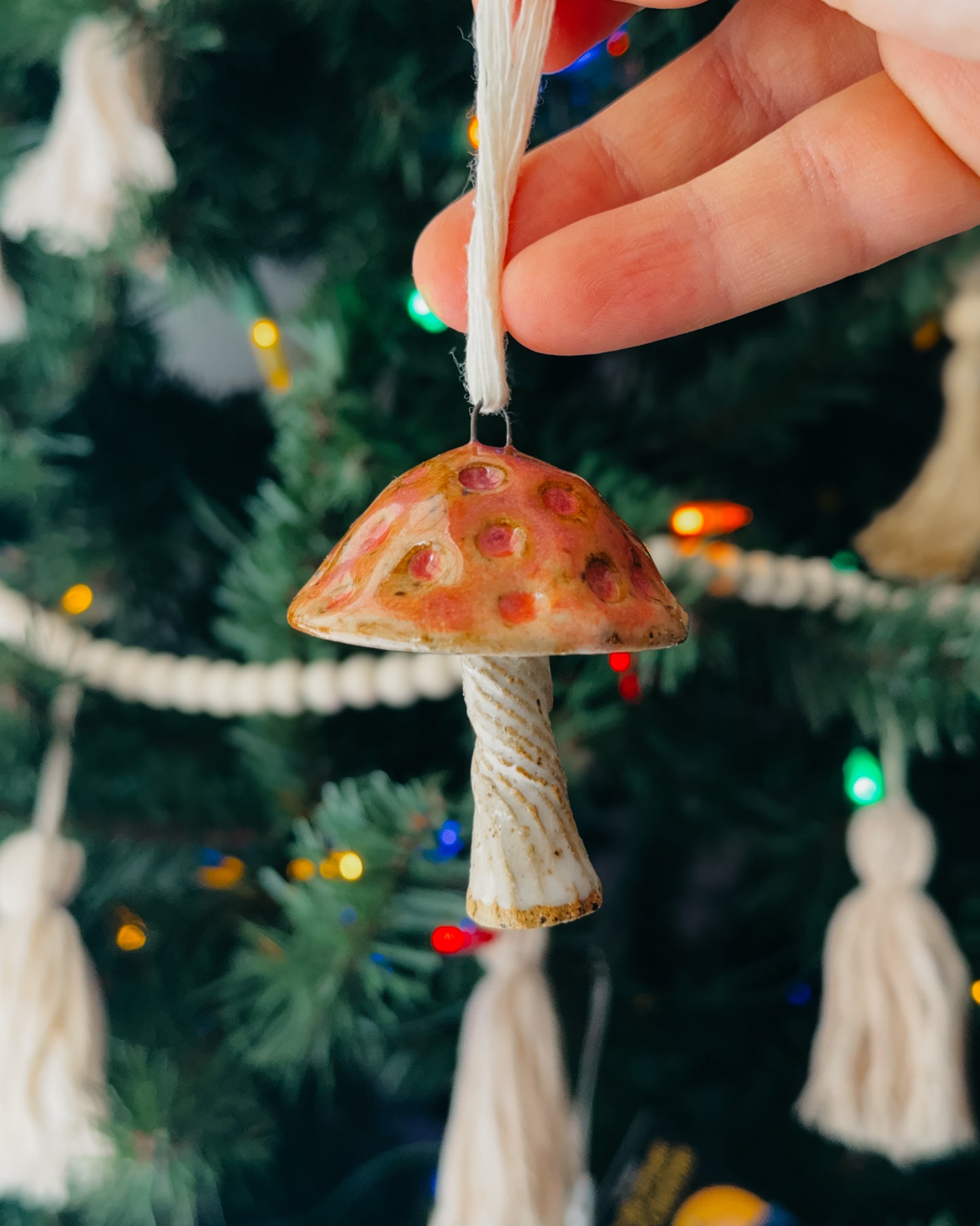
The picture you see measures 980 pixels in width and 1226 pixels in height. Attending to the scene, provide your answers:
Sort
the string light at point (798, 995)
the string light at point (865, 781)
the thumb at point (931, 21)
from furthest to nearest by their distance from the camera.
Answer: the string light at point (798, 995) → the string light at point (865, 781) → the thumb at point (931, 21)

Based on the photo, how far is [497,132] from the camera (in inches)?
11.1

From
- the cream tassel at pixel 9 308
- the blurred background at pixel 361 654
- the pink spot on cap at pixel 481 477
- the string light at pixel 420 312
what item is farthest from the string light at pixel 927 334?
the cream tassel at pixel 9 308

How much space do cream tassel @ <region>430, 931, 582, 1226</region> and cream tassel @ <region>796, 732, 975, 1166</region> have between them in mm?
160

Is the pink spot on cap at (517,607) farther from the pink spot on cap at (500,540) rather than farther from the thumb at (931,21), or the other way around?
the thumb at (931,21)

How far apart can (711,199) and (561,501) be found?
0.42 feet

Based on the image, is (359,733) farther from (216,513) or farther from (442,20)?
(442,20)

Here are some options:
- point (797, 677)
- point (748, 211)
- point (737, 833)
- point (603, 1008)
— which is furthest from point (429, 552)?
point (737, 833)

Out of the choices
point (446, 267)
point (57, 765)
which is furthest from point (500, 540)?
point (57, 765)

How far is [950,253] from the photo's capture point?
0.53 metres

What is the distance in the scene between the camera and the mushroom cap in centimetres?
25

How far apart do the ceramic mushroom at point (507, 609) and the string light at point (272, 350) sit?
250 millimetres

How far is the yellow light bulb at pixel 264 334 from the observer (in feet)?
1.66

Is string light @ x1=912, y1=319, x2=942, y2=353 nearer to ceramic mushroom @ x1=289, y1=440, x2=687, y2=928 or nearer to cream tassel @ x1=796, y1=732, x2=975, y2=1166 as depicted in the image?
cream tassel @ x1=796, y1=732, x2=975, y2=1166

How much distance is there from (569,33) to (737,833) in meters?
0.62
